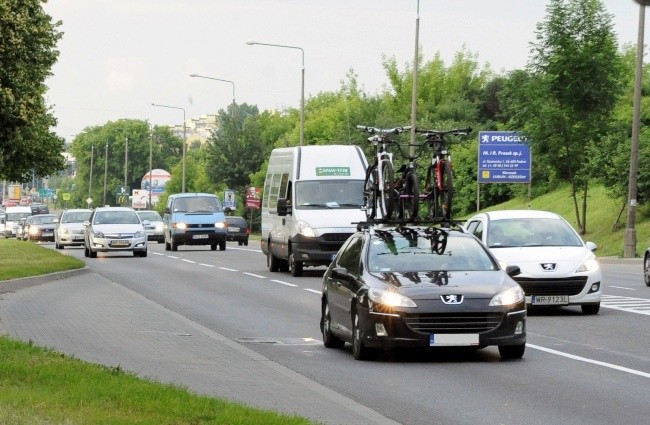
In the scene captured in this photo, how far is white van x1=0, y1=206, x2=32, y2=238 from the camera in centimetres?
10519

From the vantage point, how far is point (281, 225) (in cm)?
3566

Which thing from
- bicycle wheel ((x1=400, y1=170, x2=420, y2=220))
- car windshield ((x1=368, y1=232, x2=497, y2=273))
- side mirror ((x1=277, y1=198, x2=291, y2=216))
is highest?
bicycle wheel ((x1=400, y1=170, x2=420, y2=220))

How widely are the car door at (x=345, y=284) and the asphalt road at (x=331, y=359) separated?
385mm

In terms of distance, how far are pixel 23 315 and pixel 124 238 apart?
29.3 m

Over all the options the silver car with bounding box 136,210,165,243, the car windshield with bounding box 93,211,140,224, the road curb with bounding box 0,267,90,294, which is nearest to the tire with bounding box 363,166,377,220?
the road curb with bounding box 0,267,90,294

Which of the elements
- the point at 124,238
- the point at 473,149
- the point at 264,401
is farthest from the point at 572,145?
the point at 264,401

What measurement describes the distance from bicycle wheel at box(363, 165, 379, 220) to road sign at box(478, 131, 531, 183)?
4368 centimetres

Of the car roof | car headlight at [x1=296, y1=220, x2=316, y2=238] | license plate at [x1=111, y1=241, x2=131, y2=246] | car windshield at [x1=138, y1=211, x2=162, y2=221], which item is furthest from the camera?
car windshield at [x1=138, y1=211, x2=162, y2=221]

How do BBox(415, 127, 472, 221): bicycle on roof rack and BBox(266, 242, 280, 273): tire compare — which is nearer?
BBox(415, 127, 472, 221): bicycle on roof rack

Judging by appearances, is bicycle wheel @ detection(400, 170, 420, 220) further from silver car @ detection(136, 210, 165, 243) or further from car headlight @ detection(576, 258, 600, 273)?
silver car @ detection(136, 210, 165, 243)

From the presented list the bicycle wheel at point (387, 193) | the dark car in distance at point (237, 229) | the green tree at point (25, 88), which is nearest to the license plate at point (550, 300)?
the bicycle wheel at point (387, 193)

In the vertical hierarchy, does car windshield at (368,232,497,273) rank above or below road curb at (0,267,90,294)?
above

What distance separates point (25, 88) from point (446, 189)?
20.1 metres

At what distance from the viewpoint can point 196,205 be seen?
58.8m
